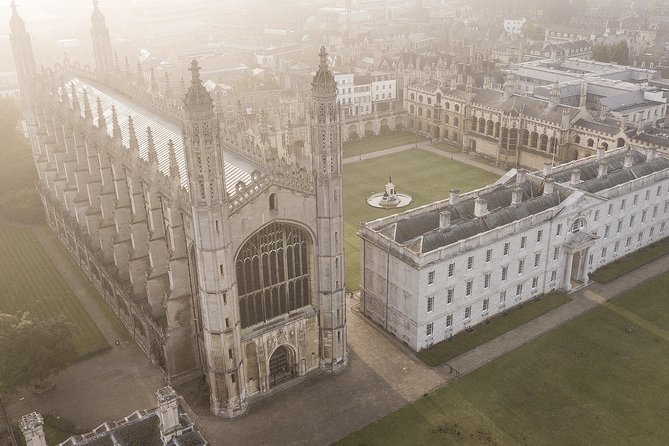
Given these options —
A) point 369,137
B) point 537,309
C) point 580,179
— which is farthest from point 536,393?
point 369,137

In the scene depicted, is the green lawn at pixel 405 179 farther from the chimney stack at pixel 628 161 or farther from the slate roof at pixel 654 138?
the chimney stack at pixel 628 161

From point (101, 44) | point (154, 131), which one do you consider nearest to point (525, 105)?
point (154, 131)

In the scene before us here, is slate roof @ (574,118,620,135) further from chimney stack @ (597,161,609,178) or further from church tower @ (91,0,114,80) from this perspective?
church tower @ (91,0,114,80)

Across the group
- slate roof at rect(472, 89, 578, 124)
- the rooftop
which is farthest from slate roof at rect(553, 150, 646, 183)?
slate roof at rect(472, 89, 578, 124)

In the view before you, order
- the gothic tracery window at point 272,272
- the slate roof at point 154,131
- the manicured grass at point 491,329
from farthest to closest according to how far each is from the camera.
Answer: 1. the manicured grass at point 491,329
2. the slate roof at point 154,131
3. the gothic tracery window at point 272,272

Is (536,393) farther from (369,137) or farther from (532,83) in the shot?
(532,83)

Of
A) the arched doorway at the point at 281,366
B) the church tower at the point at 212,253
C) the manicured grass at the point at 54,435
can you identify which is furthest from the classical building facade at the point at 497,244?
the manicured grass at the point at 54,435
